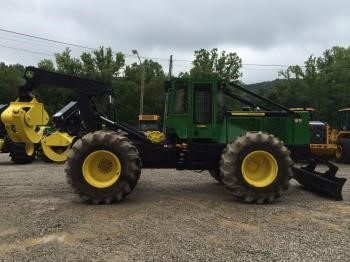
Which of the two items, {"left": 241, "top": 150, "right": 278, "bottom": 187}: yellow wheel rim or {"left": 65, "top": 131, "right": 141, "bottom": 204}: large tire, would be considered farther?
{"left": 241, "top": 150, "right": 278, "bottom": 187}: yellow wheel rim

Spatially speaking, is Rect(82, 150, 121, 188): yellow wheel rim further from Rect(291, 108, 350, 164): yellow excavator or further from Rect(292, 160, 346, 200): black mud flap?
Rect(291, 108, 350, 164): yellow excavator

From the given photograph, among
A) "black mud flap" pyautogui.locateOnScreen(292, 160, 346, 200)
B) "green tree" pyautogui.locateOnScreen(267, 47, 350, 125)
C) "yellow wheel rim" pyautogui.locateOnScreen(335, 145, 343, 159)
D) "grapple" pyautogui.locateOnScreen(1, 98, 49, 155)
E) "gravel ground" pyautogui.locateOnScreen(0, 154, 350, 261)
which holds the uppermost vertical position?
"green tree" pyautogui.locateOnScreen(267, 47, 350, 125)

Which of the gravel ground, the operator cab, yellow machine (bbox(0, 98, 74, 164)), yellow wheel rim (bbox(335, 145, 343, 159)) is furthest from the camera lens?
the operator cab

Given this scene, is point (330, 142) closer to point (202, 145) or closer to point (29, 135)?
point (202, 145)

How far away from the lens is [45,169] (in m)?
16.6

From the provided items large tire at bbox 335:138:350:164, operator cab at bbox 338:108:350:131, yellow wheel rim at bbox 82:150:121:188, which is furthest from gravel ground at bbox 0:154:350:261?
operator cab at bbox 338:108:350:131

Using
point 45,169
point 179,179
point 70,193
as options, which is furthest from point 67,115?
point 70,193

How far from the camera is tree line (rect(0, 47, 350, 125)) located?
143 ft

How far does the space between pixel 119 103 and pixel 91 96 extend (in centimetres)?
3481

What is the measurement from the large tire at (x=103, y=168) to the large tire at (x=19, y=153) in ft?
29.9

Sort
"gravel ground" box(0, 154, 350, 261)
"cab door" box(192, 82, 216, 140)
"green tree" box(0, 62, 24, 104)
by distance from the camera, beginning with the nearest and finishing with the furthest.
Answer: "gravel ground" box(0, 154, 350, 261) < "cab door" box(192, 82, 216, 140) < "green tree" box(0, 62, 24, 104)

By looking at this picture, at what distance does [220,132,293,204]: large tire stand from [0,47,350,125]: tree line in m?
30.9

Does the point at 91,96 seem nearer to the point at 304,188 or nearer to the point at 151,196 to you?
the point at 151,196

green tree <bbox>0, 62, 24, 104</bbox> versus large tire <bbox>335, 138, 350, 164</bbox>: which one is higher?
green tree <bbox>0, 62, 24, 104</bbox>
